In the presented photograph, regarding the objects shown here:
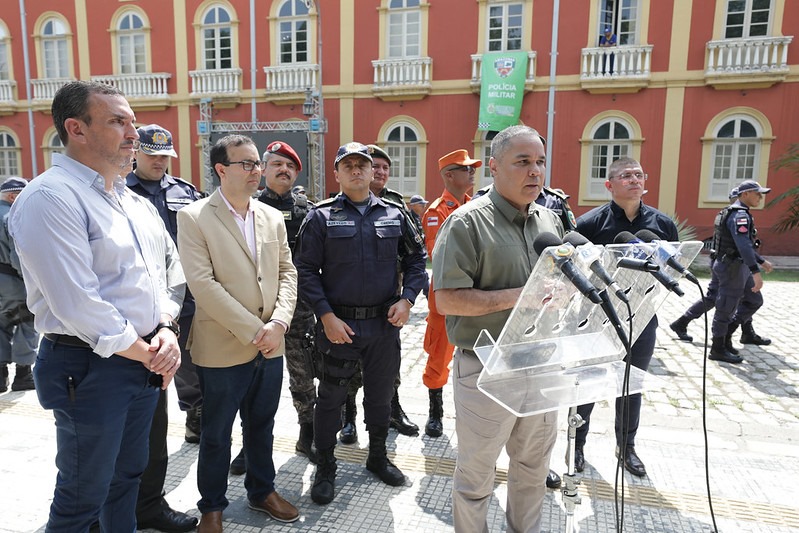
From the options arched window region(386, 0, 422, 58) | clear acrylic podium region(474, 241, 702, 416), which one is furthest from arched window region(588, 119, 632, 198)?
clear acrylic podium region(474, 241, 702, 416)

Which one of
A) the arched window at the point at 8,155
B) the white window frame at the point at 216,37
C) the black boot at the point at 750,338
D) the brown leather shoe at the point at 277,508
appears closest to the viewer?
the brown leather shoe at the point at 277,508

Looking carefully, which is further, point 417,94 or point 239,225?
point 417,94

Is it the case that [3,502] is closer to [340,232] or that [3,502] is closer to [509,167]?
[340,232]

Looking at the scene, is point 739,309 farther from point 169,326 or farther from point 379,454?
point 169,326

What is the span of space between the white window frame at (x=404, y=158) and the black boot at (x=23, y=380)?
12402mm

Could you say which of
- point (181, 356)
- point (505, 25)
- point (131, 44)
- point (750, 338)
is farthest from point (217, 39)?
point (750, 338)

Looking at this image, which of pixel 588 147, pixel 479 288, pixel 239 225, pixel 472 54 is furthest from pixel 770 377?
pixel 472 54

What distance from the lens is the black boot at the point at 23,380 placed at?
4598 millimetres

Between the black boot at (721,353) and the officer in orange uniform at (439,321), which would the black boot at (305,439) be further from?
the black boot at (721,353)

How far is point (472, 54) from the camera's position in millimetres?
15242

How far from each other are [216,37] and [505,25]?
9536mm

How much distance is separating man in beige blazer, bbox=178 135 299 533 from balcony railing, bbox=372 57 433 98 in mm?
13816

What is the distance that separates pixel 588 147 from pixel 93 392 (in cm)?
1515

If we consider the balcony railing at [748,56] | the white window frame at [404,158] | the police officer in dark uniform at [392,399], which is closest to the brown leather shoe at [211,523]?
the police officer in dark uniform at [392,399]
